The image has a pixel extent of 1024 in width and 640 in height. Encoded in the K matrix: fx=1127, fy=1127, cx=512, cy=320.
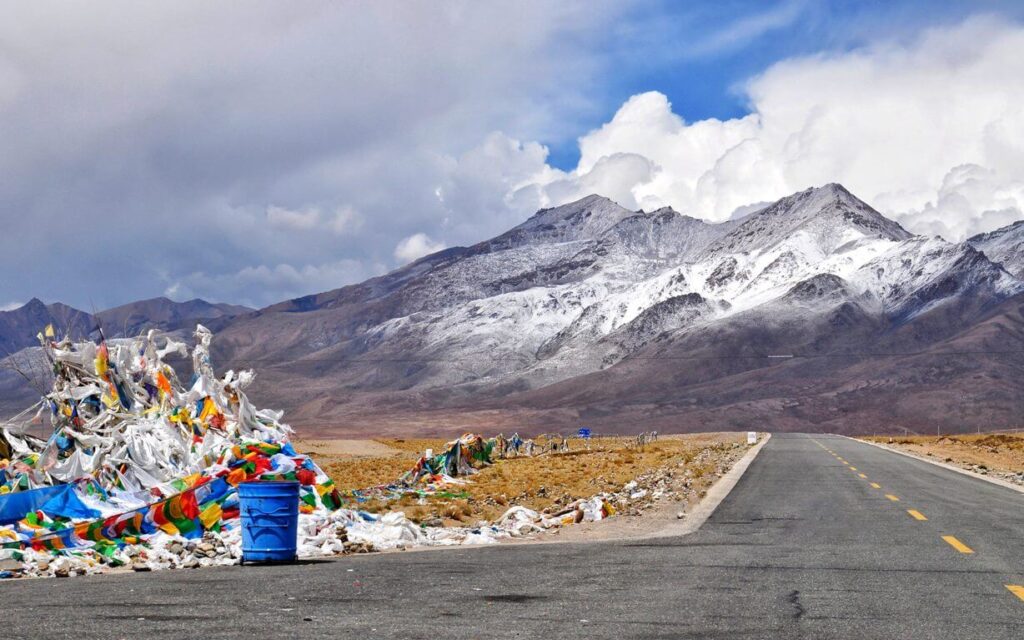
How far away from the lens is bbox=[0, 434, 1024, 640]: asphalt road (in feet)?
29.1

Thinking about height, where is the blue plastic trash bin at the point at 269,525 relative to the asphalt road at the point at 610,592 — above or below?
above

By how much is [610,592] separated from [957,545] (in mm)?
6281

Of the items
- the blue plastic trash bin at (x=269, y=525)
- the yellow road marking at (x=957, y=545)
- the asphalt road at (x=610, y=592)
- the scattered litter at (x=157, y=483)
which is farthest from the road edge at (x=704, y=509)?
the blue plastic trash bin at (x=269, y=525)

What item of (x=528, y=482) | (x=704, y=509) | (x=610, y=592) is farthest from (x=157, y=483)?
(x=610, y=592)

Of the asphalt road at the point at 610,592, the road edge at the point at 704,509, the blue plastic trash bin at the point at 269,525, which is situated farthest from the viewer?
the road edge at the point at 704,509

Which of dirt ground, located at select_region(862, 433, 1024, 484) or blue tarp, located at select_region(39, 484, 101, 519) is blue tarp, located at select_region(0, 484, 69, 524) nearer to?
blue tarp, located at select_region(39, 484, 101, 519)

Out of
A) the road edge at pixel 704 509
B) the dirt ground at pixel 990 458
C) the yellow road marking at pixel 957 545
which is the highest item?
the road edge at pixel 704 509

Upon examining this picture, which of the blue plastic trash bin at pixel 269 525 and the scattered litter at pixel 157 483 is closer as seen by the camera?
the blue plastic trash bin at pixel 269 525

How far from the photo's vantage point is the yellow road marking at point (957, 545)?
14.3 meters

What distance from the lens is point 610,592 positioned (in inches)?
433

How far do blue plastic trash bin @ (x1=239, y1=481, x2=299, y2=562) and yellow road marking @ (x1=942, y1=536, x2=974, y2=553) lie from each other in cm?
853

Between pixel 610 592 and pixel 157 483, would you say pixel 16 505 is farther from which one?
pixel 610 592

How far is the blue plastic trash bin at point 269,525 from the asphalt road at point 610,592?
0.48 metres

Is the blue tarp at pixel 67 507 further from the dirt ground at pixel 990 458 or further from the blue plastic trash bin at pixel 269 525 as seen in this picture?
the dirt ground at pixel 990 458
